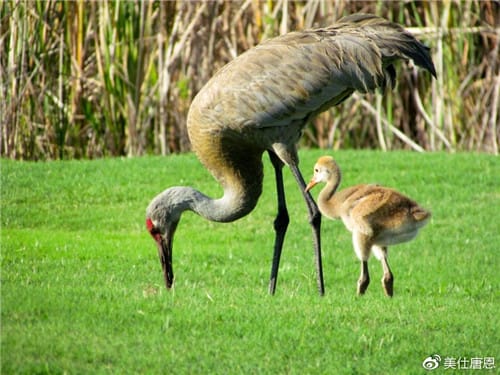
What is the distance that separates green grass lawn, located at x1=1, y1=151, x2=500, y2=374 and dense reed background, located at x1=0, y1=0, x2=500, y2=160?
1018mm

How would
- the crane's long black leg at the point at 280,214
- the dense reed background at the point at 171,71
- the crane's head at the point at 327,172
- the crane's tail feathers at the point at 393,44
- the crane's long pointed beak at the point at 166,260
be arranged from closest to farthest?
the crane's long pointed beak at the point at 166,260, the crane's tail feathers at the point at 393,44, the crane's long black leg at the point at 280,214, the crane's head at the point at 327,172, the dense reed background at the point at 171,71

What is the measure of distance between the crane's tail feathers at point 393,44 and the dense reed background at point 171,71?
482 cm

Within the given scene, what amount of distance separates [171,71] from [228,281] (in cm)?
556

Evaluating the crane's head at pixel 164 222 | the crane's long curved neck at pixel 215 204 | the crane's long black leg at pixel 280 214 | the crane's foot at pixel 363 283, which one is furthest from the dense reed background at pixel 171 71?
the crane's foot at pixel 363 283

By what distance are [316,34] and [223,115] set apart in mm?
1031

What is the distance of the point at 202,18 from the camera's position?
12750mm

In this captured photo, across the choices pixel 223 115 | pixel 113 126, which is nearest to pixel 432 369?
pixel 223 115

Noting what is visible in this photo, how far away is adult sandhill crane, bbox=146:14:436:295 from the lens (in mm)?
7184

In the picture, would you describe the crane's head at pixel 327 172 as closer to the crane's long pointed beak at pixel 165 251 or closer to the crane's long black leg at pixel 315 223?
the crane's long black leg at pixel 315 223

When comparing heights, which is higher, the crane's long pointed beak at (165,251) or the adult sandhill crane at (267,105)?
the adult sandhill crane at (267,105)

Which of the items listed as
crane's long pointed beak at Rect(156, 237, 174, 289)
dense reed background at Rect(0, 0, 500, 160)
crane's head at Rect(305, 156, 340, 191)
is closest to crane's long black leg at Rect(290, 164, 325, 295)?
crane's head at Rect(305, 156, 340, 191)

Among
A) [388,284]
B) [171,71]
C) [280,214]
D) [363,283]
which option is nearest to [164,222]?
[280,214]

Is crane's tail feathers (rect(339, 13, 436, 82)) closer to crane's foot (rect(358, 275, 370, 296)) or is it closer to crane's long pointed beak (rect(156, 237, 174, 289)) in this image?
crane's foot (rect(358, 275, 370, 296))

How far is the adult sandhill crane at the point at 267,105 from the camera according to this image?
718 centimetres
